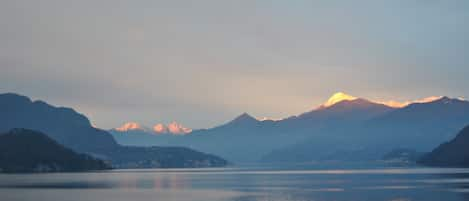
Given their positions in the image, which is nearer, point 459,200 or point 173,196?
point 459,200

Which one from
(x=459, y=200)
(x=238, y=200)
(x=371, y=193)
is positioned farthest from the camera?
(x=371, y=193)

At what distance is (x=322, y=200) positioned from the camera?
420 feet

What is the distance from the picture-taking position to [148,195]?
490 feet

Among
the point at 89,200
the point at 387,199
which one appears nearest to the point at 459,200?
the point at 387,199

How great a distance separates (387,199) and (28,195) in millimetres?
73423

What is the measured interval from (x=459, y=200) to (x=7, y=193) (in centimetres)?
9302

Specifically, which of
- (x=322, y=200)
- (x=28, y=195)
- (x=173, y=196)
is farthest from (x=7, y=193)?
(x=322, y=200)

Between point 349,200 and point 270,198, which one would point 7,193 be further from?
point 349,200

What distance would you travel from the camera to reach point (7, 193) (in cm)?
15062

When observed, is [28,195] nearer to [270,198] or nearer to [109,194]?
[109,194]

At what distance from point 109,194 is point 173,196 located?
1549 centimetres

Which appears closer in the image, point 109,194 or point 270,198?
point 270,198

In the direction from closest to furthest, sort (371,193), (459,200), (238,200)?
(459,200)
(238,200)
(371,193)

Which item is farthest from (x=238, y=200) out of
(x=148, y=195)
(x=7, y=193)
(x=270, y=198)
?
(x=7, y=193)
